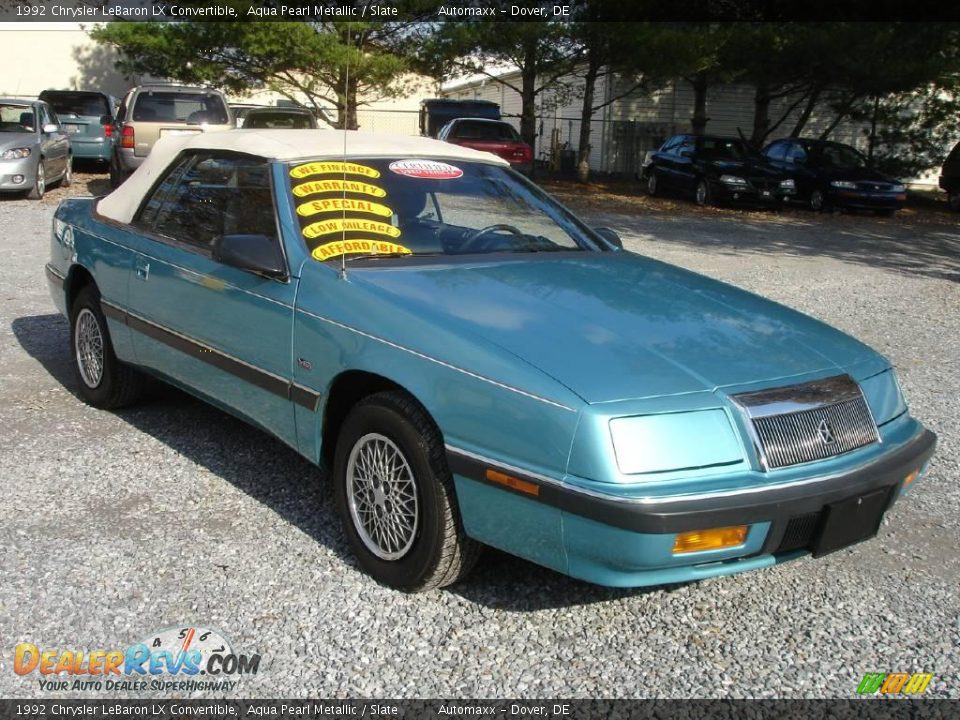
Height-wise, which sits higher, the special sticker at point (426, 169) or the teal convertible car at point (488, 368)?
the special sticker at point (426, 169)

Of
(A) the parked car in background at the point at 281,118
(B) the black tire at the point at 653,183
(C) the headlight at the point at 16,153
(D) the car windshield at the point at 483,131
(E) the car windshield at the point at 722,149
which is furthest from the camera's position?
(B) the black tire at the point at 653,183

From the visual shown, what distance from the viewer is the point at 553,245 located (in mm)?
4406

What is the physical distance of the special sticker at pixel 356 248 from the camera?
12.6ft

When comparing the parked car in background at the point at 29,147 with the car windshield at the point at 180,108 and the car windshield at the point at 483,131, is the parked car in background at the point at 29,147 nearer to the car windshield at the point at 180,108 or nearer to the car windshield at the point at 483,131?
the car windshield at the point at 180,108

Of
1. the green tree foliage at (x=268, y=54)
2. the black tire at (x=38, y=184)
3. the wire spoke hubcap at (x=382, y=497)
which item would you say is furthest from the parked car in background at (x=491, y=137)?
the wire spoke hubcap at (x=382, y=497)

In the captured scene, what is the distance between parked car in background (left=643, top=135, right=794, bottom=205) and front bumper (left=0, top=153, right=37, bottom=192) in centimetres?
1229

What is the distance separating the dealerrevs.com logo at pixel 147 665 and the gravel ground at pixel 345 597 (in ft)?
0.15

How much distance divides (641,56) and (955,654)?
64.1 ft

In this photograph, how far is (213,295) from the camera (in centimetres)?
417

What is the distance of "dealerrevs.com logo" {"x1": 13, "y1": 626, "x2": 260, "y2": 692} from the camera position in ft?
9.56

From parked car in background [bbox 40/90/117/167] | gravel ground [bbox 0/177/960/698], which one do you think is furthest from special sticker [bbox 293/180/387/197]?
parked car in background [bbox 40/90/117/167]

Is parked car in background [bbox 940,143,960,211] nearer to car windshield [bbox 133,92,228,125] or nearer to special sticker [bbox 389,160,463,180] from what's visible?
car windshield [bbox 133,92,228,125]

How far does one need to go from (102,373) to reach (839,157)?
18421 millimetres

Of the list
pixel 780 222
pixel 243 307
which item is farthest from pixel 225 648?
pixel 780 222
